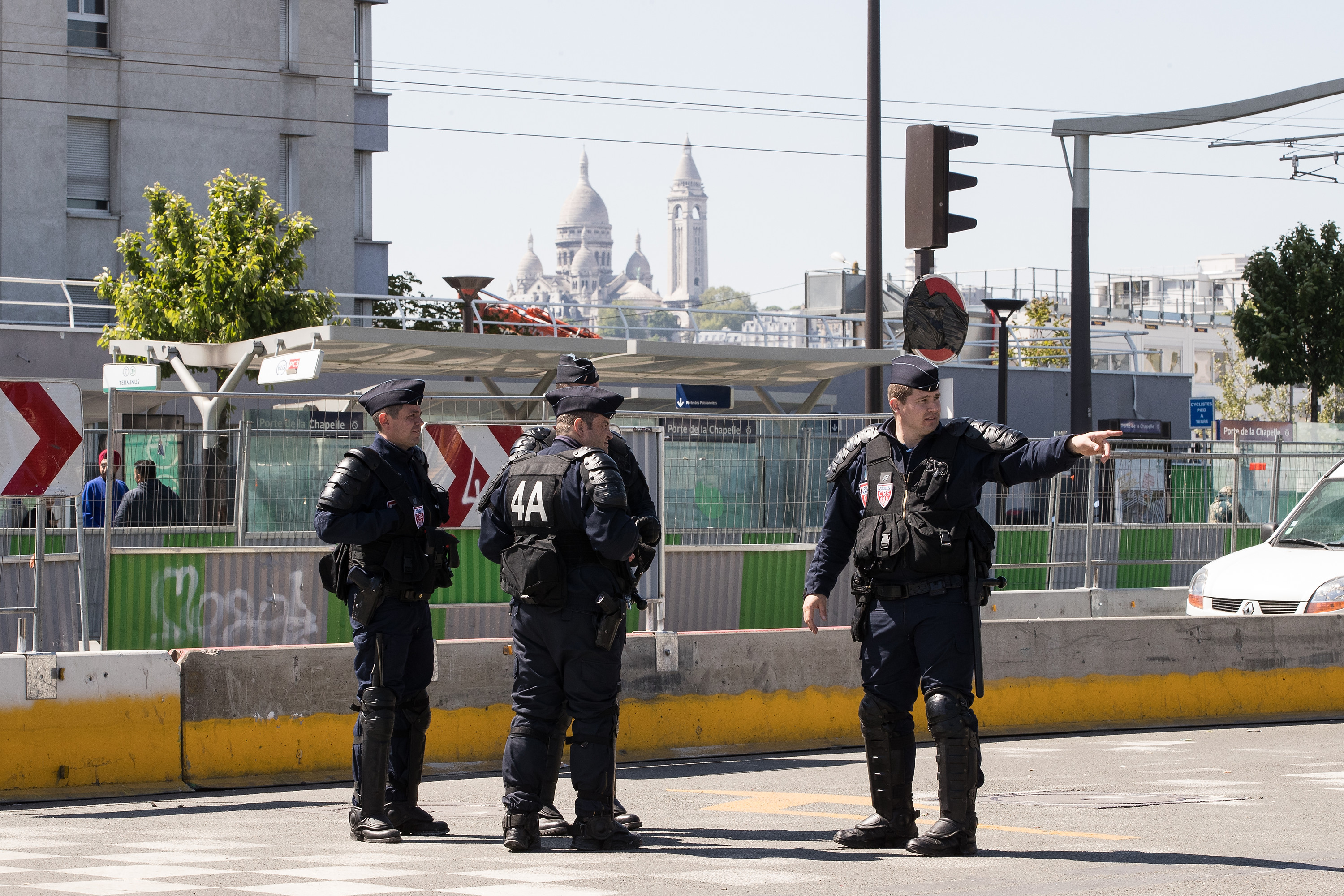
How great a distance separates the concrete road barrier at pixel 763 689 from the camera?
31.3 ft

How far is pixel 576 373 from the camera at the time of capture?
752 centimetres

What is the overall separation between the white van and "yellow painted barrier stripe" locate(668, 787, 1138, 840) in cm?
514

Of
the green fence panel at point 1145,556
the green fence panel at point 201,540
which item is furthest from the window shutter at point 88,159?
the green fence panel at point 201,540

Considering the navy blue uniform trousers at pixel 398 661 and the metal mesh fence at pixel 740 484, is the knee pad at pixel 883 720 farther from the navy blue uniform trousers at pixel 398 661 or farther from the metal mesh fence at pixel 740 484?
the metal mesh fence at pixel 740 484

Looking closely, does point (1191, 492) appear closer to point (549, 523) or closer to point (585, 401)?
point (585, 401)

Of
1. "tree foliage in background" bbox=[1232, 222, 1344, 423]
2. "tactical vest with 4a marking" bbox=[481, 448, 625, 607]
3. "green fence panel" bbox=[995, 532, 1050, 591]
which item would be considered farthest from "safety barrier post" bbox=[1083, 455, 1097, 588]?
"tree foliage in background" bbox=[1232, 222, 1344, 423]

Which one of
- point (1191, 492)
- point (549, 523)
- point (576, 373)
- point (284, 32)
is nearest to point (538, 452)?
point (549, 523)

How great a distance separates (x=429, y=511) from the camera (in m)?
7.25

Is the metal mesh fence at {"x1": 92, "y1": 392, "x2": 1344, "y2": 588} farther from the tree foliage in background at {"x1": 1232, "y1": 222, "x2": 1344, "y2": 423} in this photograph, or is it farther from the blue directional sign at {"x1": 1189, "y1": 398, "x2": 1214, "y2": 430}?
the tree foliage in background at {"x1": 1232, "y1": 222, "x2": 1344, "y2": 423}

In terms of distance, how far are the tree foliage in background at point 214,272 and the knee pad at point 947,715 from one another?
22.8m

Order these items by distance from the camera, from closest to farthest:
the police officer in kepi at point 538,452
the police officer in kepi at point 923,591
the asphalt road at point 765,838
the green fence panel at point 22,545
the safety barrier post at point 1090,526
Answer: the asphalt road at point 765,838 → the police officer in kepi at point 923,591 → the police officer in kepi at point 538,452 → the green fence panel at point 22,545 → the safety barrier post at point 1090,526

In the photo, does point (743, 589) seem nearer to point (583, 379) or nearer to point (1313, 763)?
point (1313, 763)

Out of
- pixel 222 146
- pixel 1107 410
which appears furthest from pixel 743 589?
pixel 1107 410

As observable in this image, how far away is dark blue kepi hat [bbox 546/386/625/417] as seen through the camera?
6.94 meters
